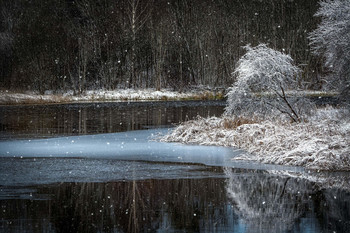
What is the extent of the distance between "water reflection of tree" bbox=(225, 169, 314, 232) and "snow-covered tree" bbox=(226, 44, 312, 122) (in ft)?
30.7

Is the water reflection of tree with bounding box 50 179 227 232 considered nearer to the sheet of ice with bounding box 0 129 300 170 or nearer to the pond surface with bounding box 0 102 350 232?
the pond surface with bounding box 0 102 350 232

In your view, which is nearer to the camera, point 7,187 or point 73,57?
point 7,187

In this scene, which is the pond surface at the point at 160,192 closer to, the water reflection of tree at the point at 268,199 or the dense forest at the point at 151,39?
→ the water reflection of tree at the point at 268,199

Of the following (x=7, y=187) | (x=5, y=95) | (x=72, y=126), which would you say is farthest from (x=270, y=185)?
(x=5, y=95)

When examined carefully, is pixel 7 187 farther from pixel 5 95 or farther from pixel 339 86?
pixel 5 95

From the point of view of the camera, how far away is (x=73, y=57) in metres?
70.0

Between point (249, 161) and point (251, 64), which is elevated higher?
point (251, 64)

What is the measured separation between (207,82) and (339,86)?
44046 millimetres

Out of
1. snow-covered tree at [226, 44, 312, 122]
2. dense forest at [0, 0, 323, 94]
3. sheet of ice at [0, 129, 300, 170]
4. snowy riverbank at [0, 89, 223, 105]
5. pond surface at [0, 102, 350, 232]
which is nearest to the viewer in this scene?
pond surface at [0, 102, 350, 232]

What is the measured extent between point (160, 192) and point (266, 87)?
500 inches

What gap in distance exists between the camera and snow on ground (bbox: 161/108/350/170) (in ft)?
50.3

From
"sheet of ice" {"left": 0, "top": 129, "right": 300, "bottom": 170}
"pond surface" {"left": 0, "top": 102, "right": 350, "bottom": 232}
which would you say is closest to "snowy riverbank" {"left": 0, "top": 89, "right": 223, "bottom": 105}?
"sheet of ice" {"left": 0, "top": 129, "right": 300, "bottom": 170}

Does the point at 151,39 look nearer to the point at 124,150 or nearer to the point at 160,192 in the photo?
the point at 124,150

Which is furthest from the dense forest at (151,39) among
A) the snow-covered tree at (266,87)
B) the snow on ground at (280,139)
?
the snow on ground at (280,139)
